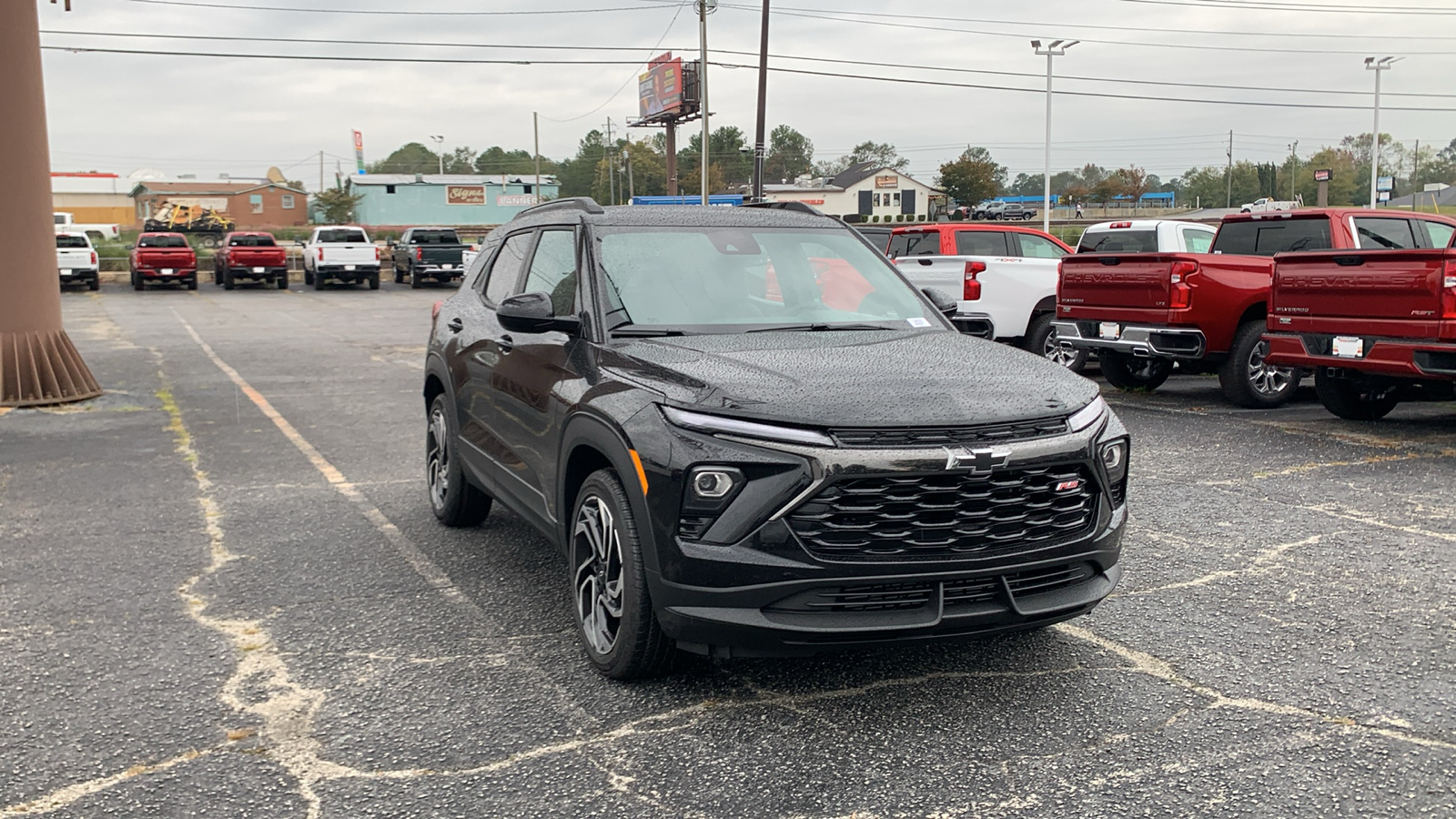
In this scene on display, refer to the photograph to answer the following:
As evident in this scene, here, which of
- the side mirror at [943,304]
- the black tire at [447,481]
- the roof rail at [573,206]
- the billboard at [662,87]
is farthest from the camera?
the billboard at [662,87]

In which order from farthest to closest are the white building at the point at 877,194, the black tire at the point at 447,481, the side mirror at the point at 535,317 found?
the white building at the point at 877,194 → the black tire at the point at 447,481 → the side mirror at the point at 535,317

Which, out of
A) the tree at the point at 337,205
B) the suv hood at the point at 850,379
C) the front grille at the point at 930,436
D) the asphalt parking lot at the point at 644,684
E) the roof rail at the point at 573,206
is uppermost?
the tree at the point at 337,205

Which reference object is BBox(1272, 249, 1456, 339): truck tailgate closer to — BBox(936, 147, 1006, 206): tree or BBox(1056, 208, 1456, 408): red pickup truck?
BBox(1056, 208, 1456, 408): red pickup truck

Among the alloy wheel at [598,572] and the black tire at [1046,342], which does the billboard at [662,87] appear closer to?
the black tire at [1046,342]

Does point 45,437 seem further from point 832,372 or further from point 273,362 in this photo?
point 832,372

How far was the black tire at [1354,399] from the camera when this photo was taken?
10.2m

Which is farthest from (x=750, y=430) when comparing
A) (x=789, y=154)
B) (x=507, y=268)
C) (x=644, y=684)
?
(x=789, y=154)

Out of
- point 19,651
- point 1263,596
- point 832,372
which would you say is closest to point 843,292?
point 832,372

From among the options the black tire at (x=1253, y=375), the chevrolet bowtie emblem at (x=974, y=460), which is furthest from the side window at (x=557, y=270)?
the black tire at (x=1253, y=375)

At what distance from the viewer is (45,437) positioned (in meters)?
9.73

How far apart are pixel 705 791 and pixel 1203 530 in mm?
4057

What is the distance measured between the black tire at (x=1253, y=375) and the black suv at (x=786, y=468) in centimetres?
711

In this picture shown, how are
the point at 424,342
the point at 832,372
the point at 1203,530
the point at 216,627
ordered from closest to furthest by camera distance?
the point at 832,372
the point at 216,627
the point at 1203,530
the point at 424,342

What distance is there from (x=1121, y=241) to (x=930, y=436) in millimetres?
10774
